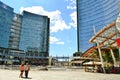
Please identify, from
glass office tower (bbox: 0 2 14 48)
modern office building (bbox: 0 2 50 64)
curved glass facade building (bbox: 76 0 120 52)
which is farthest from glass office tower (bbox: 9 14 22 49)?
curved glass facade building (bbox: 76 0 120 52)

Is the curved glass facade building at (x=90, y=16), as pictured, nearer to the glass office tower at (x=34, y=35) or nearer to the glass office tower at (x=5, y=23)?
the glass office tower at (x=34, y=35)

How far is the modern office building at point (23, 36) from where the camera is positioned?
124863mm

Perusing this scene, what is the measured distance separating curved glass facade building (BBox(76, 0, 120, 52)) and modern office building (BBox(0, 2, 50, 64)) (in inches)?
1163

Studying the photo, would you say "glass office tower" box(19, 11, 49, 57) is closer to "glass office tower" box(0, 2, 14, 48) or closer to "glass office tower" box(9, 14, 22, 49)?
"glass office tower" box(9, 14, 22, 49)

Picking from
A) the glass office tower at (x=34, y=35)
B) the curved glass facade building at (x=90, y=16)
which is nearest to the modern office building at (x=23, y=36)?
the glass office tower at (x=34, y=35)

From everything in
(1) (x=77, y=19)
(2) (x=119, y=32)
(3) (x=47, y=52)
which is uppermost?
(1) (x=77, y=19)

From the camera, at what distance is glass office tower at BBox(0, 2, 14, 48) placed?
4830 inches

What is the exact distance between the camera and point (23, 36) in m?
144

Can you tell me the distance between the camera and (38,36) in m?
157

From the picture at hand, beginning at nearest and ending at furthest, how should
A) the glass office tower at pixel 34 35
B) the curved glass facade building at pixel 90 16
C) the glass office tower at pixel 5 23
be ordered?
the curved glass facade building at pixel 90 16
the glass office tower at pixel 5 23
the glass office tower at pixel 34 35

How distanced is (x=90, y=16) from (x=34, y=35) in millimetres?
45193

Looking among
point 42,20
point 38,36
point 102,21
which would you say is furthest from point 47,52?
point 102,21

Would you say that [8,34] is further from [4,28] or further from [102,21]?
[102,21]

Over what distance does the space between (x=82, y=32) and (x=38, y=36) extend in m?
35.1
